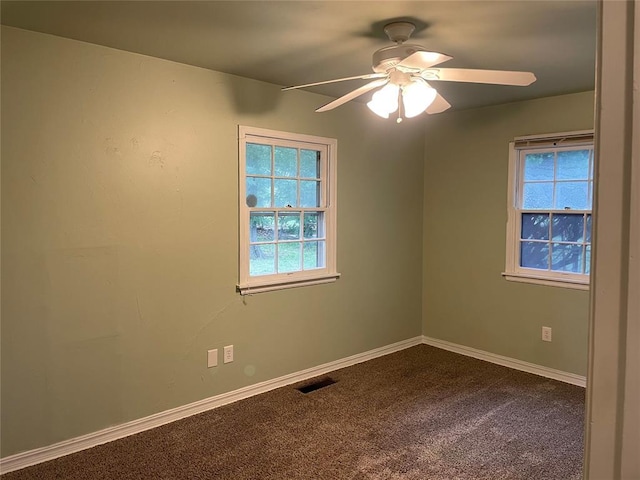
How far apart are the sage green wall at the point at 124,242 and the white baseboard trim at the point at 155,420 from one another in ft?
0.17

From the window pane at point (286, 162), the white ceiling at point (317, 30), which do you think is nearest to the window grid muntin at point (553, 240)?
the white ceiling at point (317, 30)

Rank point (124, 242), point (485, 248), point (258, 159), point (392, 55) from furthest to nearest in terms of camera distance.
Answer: point (485, 248), point (258, 159), point (124, 242), point (392, 55)

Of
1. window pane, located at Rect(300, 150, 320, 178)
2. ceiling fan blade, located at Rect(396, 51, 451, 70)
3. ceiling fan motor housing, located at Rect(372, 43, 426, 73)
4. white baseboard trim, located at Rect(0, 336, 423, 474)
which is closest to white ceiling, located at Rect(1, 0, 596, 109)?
ceiling fan motor housing, located at Rect(372, 43, 426, 73)

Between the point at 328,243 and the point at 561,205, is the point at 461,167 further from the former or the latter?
the point at 328,243

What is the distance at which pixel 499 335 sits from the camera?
13.7 feet

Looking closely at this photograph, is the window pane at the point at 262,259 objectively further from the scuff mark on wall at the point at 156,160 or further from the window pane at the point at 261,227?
the scuff mark on wall at the point at 156,160

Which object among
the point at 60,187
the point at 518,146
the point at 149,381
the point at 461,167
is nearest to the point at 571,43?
the point at 518,146

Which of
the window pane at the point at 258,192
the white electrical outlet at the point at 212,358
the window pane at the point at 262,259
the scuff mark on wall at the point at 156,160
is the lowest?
the white electrical outlet at the point at 212,358

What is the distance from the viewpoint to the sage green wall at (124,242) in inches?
96.1

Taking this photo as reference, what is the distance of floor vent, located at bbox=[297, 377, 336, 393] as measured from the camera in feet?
11.6

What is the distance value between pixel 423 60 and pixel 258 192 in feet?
5.75

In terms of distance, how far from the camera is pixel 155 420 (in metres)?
2.94

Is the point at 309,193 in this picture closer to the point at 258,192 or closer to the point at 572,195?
the point at 258,192

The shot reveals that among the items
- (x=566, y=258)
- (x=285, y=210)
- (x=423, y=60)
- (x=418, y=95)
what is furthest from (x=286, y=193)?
(x=566, y=258)
